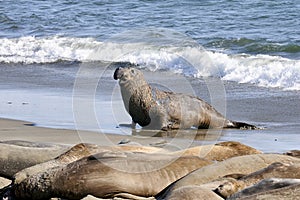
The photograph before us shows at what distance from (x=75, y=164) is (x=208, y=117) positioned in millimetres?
4876

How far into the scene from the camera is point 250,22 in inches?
752

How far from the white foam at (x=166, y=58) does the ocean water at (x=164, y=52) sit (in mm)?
21

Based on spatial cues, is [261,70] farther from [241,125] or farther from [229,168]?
[229,168]

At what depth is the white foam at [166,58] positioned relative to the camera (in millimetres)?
13172

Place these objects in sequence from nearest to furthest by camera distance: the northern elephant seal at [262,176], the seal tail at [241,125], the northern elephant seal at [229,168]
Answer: the northern elephant seal at [262,176] → the northern elephant seal at [229,168] → the seal tail at [241,125]

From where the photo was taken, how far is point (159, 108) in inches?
396

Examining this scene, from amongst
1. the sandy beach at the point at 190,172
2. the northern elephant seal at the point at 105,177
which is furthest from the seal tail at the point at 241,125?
the northern elephant seal at the point at 105,177

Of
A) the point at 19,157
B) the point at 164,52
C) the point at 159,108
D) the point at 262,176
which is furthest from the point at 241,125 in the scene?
the point at 164,52

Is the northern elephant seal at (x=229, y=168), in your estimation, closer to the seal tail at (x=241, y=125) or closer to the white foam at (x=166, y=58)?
the seal tail at (x=241, y=125)

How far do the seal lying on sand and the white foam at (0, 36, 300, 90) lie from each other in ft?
8.43

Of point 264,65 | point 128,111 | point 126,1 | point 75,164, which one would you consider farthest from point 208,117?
point 126,1

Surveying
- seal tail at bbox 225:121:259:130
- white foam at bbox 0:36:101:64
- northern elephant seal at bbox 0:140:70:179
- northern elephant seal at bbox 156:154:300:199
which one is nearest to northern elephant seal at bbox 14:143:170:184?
northern elephant seal at bbox 0:140:70:179

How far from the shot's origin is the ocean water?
34.8 feet

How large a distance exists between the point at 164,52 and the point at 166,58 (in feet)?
1.87
